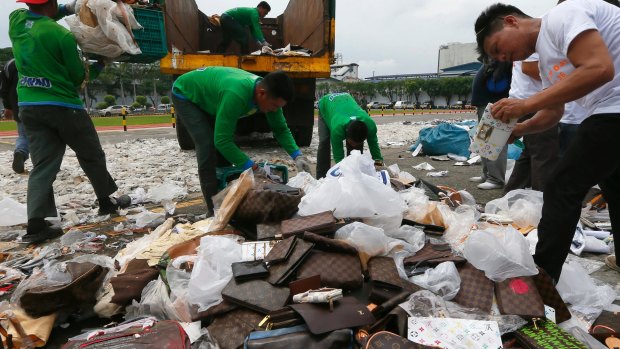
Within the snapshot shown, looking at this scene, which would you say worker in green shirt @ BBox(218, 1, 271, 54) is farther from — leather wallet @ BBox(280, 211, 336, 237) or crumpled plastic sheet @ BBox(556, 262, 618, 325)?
crumpled plastic sheet @ BBox(556, 262, 618, 325)

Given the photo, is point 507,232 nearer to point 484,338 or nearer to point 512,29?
point 484,338

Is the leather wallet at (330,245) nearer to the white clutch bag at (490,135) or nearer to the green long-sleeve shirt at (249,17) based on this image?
the white clutch bag at (490,135)

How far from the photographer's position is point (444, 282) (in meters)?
1.71

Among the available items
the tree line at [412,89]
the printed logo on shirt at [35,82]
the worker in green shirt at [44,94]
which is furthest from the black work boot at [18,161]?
the tree line at [412,89]

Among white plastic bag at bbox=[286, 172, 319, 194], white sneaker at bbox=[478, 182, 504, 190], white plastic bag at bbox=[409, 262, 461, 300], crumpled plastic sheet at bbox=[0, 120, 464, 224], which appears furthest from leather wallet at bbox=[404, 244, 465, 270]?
crumpled plastic sheet at bbox=[0, 120, 464, 224]

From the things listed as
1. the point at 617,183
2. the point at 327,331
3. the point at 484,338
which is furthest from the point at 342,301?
the point at 617,183

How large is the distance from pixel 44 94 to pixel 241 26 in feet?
14.6

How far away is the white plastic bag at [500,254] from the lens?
168 centimetres

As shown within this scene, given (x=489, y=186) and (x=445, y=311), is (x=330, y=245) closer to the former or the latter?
(x=445, y=311)

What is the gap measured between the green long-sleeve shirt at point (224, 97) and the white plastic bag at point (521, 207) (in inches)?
76.3

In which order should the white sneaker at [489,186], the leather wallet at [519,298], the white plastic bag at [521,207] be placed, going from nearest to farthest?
the leather wallet at [519,298]
the white plastic bag at [521,207]
the white sneaker at [489,186]

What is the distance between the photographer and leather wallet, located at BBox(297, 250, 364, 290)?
5.50ft

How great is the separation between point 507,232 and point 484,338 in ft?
2.24

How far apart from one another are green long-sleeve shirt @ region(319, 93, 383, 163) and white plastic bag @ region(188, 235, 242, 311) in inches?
74.9
